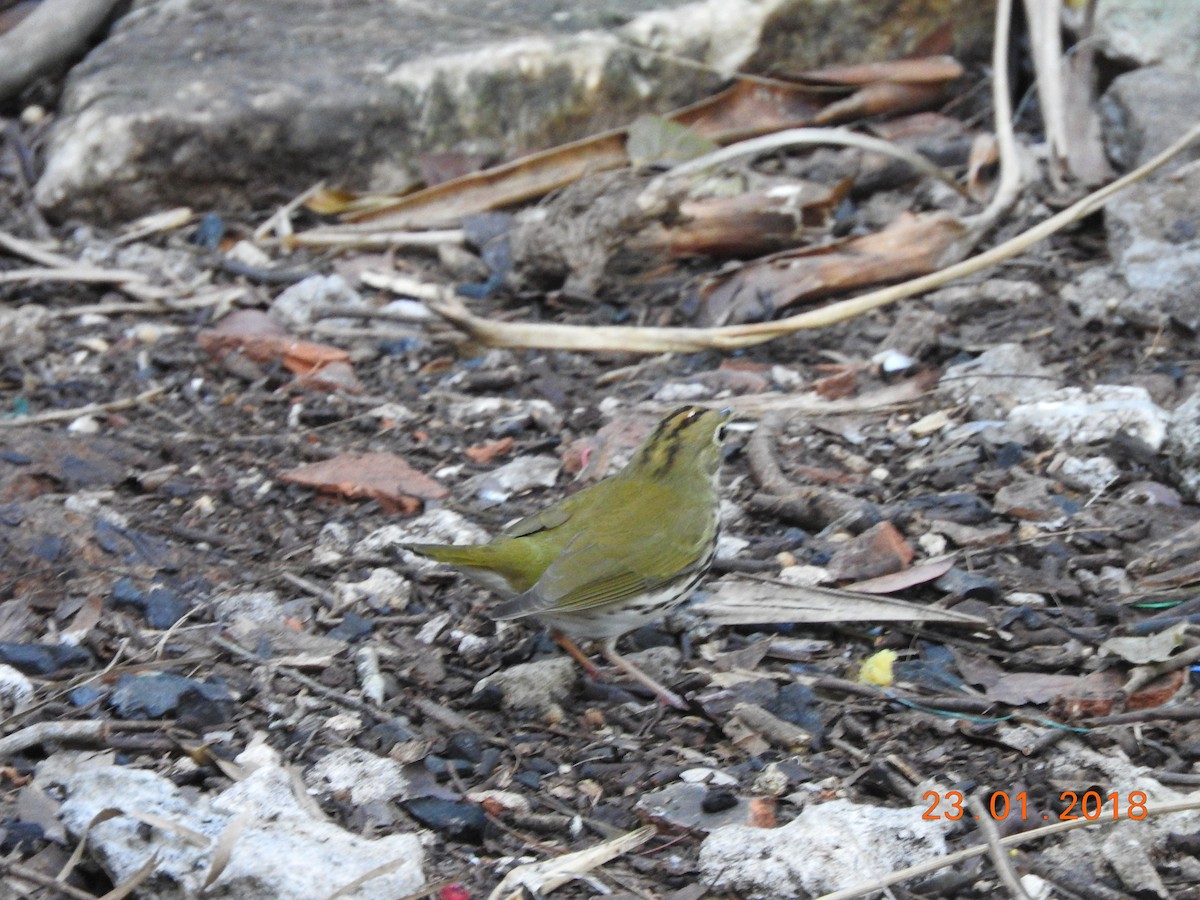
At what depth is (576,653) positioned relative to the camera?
13.4ft

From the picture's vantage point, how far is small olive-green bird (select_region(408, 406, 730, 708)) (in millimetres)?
3869

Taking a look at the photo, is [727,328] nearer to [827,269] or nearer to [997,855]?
[827,269]

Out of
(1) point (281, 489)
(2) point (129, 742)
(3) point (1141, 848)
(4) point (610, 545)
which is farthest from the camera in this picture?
(1) point (281, 489)

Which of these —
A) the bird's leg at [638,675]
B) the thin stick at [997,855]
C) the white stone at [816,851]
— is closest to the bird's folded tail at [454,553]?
the bird's leg at [638,675]

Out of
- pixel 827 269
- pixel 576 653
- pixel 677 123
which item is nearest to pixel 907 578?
pixel 576 653

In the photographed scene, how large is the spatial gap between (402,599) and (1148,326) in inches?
119

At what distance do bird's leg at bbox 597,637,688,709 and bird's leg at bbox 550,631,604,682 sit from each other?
0.09 feet

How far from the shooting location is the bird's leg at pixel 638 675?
3838mm

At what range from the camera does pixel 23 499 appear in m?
4.42

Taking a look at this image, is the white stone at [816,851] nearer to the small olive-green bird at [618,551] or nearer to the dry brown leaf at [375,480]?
the small olive-green bird at [618,551]

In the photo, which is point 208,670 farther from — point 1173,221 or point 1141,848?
point 1173,221

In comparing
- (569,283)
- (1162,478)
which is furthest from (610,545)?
(569,283)
